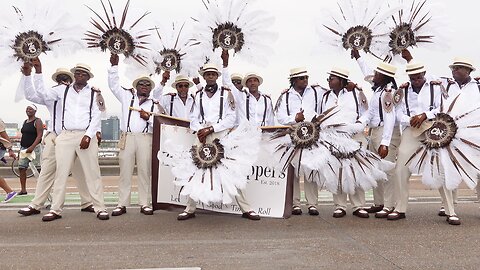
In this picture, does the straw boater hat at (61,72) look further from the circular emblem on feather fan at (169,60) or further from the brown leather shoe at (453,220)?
the brown leather shoe at (453,220)

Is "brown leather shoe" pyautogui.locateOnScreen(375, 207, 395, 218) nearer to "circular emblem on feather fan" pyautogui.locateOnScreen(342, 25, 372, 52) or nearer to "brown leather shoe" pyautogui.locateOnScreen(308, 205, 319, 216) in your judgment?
"brown leather shoe" pyautogui.locateOnScreen(308, 205, 319, 216)

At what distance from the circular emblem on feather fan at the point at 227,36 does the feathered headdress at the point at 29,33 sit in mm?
1958

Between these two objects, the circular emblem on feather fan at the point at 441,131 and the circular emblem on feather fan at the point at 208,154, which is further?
the circular emblem on feather fan at the point at 208,154

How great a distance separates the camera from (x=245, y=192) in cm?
740

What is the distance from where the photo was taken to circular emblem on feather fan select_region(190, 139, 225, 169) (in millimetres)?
6816

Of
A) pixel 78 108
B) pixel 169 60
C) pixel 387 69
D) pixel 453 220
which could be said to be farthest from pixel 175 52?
pixel 453 220

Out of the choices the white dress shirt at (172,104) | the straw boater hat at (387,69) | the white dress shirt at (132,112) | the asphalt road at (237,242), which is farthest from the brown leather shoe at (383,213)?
the white dress shirt at (132,112)

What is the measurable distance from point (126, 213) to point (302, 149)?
273 centimetres

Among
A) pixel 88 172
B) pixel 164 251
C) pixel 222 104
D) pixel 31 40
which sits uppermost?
pixel 31 40

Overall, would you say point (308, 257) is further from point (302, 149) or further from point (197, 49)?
point (197, 49)

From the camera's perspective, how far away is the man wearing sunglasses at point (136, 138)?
764 centimetres

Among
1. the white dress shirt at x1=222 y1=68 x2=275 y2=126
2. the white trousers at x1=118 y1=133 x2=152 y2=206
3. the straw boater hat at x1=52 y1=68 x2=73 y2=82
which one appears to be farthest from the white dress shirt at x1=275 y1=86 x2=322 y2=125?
the straw boater hat at x1=52 y1=68 x2=73 y2=82

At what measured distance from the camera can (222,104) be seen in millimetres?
7062

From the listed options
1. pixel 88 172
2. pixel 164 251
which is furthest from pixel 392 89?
pixel 88 172
